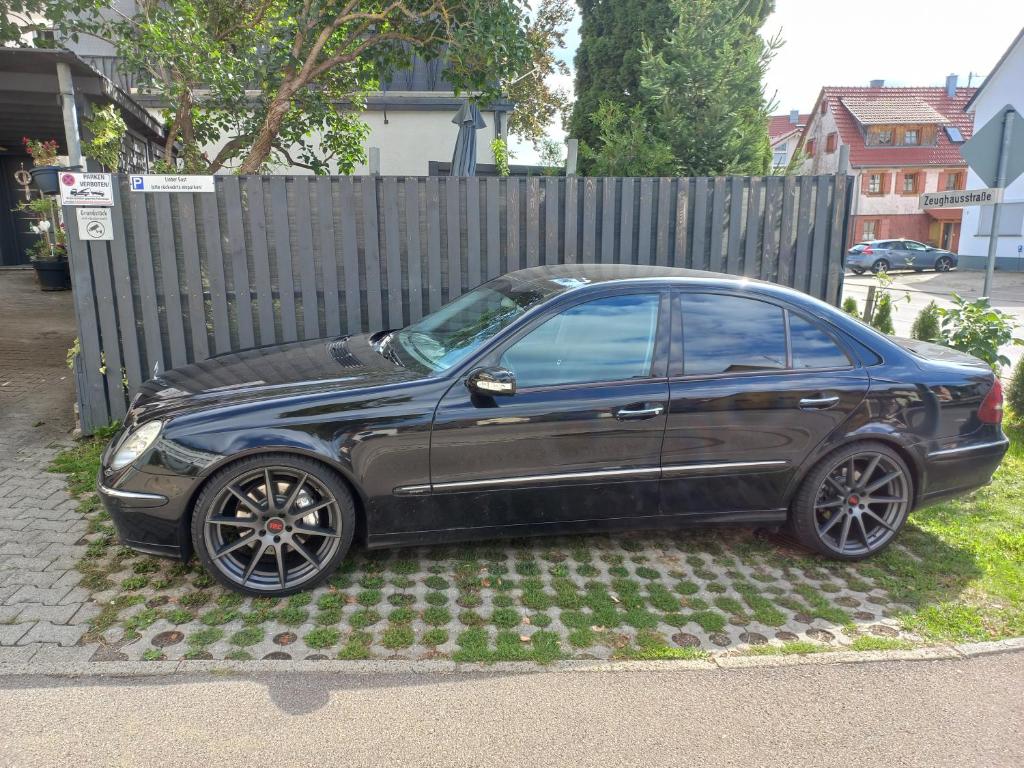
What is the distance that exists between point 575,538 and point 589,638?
3.44 feet

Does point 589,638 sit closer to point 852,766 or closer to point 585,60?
point 852,766

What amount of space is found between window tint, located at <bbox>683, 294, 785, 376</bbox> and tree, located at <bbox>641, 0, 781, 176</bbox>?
20.0ft

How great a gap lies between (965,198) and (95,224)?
7598 mm

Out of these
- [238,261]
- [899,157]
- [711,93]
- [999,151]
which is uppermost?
[899,157]

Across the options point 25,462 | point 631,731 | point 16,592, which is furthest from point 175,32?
point 631,731

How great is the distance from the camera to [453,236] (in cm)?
632

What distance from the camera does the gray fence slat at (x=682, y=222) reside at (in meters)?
6.63

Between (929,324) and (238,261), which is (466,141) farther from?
(929,324)

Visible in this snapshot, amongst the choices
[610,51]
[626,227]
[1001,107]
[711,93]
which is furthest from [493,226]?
[1001,107]

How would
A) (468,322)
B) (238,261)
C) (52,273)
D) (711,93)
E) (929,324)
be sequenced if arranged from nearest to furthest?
(468,322) < (238,261) < (929,324) < (711,93) < (52,273)

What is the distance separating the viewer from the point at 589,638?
132 inches

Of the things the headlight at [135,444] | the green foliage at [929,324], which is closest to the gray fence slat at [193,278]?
the headlight at [135,444]

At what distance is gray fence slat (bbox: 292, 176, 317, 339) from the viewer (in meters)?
6.04

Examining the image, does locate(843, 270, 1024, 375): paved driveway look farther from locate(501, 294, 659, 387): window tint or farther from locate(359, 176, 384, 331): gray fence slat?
locate(501, 294, 659, 387): window tint
